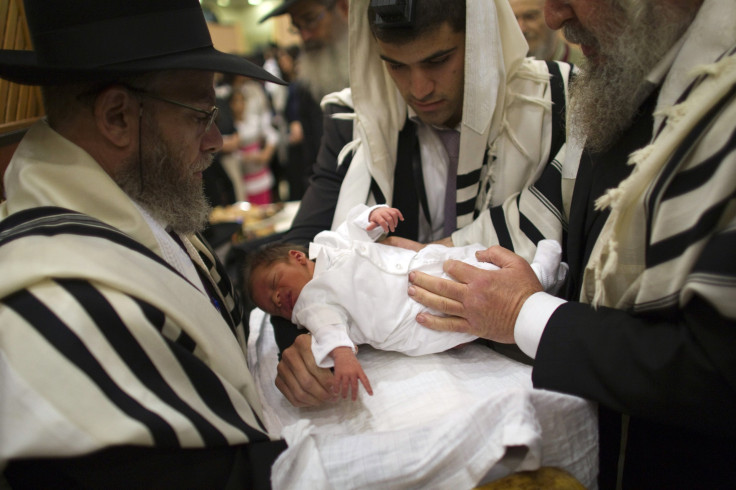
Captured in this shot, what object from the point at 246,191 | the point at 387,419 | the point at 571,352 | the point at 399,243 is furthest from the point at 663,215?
the point at 246,191

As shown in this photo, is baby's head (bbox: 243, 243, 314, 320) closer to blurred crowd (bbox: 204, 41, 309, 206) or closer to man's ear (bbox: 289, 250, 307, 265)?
man's ear (bbox: 289, 250, 307, 265)

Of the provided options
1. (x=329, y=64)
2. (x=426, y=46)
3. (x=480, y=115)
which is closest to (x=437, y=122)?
(x=480, y=115)

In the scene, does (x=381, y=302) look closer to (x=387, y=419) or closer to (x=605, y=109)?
(x=387, y=419)

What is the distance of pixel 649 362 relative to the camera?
133cm

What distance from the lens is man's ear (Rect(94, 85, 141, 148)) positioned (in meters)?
1.53

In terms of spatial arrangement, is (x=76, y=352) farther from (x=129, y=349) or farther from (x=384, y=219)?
(x=384, y=219)

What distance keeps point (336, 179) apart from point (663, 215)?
184cm

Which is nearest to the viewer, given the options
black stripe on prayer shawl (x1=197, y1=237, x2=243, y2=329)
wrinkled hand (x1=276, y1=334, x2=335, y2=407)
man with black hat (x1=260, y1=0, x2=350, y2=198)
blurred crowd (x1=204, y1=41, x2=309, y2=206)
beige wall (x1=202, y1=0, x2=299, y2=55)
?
wrinkled hand (x1=276, y1=334, x2=335, y2=407)

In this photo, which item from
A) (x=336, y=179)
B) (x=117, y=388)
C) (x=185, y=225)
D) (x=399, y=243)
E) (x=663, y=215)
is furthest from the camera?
(x=336, y=179)

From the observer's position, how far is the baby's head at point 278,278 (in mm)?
2238

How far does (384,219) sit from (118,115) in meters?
1.11

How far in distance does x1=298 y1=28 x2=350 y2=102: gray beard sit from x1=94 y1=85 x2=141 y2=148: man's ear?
11.1 feet

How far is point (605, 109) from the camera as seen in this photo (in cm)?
168

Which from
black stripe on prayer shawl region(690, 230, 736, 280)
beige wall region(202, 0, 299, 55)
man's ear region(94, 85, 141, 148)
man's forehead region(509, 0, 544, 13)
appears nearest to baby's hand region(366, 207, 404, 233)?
man's ear region(94, 85, 141, 148)
